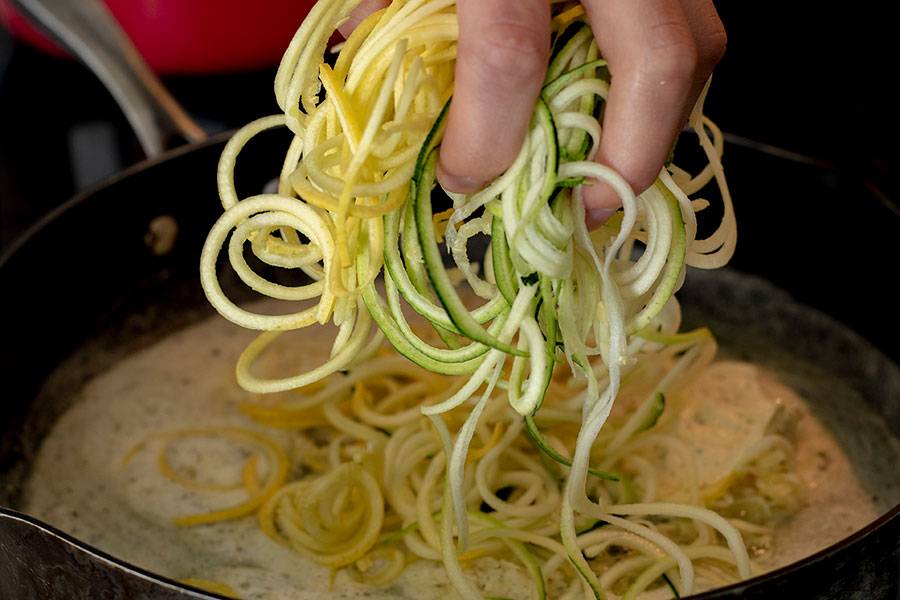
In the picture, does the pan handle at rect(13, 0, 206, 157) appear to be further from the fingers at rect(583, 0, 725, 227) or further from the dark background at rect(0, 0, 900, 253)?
the fingers at rect(583, 0, 725, 227)

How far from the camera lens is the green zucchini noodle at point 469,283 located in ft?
2.28

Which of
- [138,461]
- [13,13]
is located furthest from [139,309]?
[13,13]

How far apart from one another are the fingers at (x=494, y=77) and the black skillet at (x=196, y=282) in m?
0.75

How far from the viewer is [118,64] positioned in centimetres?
142

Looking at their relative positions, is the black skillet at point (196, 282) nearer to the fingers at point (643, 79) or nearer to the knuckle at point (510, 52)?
the fingers at point (643, 79)

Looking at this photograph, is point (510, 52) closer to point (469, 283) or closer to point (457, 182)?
point (457, 182)

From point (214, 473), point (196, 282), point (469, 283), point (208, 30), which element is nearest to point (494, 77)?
point (469, 283)

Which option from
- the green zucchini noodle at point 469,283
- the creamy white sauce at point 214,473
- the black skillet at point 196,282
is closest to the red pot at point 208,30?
the black skillet at point 196,282

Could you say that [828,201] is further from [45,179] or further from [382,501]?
[45,179]

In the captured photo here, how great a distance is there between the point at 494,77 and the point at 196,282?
0.94 metres

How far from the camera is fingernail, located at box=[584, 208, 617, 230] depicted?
0.72 m

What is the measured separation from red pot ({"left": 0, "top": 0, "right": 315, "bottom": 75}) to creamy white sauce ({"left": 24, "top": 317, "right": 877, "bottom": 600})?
0.58m

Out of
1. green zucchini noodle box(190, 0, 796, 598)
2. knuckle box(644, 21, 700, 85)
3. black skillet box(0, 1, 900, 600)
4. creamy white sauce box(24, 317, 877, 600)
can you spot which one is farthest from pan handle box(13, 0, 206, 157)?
knuckle box(644, 21, 700, 85)

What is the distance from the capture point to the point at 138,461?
1.17 m
